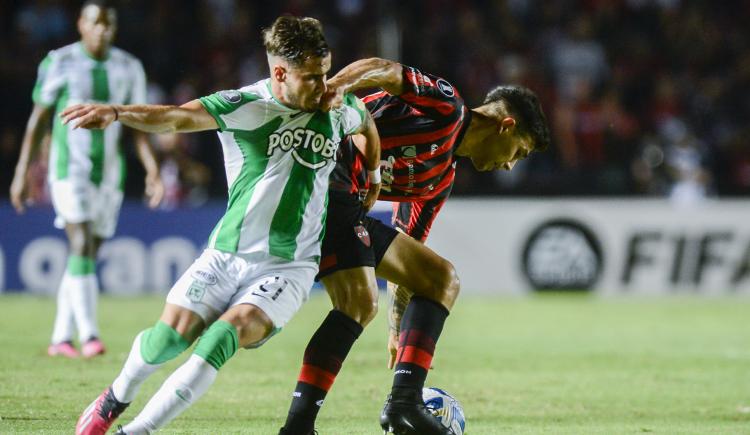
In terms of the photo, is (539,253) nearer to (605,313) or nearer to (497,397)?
(605,313)

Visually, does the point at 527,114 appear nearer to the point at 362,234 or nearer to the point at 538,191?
the point at 362,234

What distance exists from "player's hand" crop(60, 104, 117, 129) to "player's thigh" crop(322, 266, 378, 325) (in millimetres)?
1640

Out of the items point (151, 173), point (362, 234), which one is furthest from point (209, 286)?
point (151, 173)

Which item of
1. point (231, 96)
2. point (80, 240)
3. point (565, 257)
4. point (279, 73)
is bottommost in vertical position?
point (565, 257)

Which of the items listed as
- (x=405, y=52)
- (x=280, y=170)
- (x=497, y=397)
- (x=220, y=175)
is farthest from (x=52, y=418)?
(x=405, y=52)

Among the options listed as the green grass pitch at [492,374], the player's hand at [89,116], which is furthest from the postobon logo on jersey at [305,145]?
the green grass pitch at [492,374]

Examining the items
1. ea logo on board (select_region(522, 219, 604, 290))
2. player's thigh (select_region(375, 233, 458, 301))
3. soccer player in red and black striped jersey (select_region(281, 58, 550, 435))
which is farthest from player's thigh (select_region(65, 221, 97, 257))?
ea logo on board (select_region(522, 219, 604, 290))

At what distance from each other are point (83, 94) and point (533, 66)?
10339 mm

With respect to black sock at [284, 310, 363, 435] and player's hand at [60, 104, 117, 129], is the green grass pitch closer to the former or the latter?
black sock at [284, 310, 363, 435]

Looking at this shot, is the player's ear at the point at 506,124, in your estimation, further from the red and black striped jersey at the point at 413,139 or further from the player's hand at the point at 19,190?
the player's hand at the point at 19,190

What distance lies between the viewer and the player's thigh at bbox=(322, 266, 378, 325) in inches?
228

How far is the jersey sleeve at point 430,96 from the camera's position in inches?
238

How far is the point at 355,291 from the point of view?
5.81 m

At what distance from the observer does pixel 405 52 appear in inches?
693
